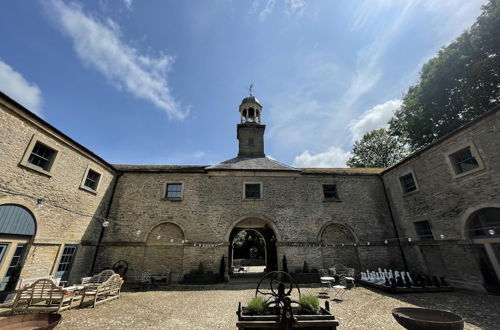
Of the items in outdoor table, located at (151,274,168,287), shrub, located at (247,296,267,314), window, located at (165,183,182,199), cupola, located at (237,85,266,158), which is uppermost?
cupola, located at (237,85,266,158)

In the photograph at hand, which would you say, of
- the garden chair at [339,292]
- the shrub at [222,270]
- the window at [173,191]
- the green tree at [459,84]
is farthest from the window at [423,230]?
the window at [173,191]

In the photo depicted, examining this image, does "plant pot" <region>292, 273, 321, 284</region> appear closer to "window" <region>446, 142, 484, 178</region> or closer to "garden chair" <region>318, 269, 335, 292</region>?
"garden chair" <region>318, 269, 335, 292</region>

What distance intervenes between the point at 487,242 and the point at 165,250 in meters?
16.1

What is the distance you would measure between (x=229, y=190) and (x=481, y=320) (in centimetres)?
1171

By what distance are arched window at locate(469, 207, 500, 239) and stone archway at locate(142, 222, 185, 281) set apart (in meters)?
15.0

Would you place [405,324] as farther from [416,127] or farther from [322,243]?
[416,127]

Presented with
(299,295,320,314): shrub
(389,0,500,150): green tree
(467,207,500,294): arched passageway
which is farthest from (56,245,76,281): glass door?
(389,0,500,150): green tree

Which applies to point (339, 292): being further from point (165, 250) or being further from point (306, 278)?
point (165, 250)

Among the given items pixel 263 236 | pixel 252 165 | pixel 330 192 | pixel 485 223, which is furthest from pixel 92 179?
pixel 485 223

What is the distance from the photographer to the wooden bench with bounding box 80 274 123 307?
290 inches

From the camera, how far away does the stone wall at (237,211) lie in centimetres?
1238

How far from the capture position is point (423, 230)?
11.6 m

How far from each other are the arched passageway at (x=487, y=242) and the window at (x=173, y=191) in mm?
15593

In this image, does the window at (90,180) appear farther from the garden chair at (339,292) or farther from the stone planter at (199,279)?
the garden chair at (339,292)
